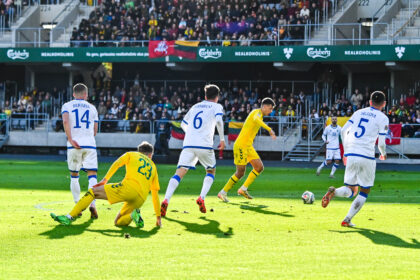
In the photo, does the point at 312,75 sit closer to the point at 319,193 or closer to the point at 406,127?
the point at 406,127

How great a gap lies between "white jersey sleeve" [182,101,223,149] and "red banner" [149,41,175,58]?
2955 cm

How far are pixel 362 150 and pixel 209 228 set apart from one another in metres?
2.86

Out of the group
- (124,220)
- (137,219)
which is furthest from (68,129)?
(137,219)

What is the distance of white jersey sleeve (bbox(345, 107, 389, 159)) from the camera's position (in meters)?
12.5

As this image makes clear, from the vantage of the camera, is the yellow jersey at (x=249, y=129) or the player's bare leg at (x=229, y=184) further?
the yellow jersey at (x=249, y=129)

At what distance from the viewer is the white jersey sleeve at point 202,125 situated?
14195mm

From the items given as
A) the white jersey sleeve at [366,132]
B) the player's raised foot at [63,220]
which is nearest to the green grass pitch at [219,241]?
the player's raised foot at [63,220]

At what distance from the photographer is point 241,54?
42.9 metres

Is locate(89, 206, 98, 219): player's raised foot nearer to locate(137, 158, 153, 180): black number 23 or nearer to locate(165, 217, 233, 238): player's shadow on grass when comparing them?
locate(165, 217, 233, 238): player's shadow on grass

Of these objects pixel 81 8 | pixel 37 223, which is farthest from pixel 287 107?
pixel 37 223

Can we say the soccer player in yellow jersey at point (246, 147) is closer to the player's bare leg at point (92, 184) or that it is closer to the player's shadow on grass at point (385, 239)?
the player's bare leg at point (92, 184)

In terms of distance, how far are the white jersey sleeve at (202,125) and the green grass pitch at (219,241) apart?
1323 mm

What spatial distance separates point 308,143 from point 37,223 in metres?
27.1

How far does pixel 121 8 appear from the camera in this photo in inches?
1866
